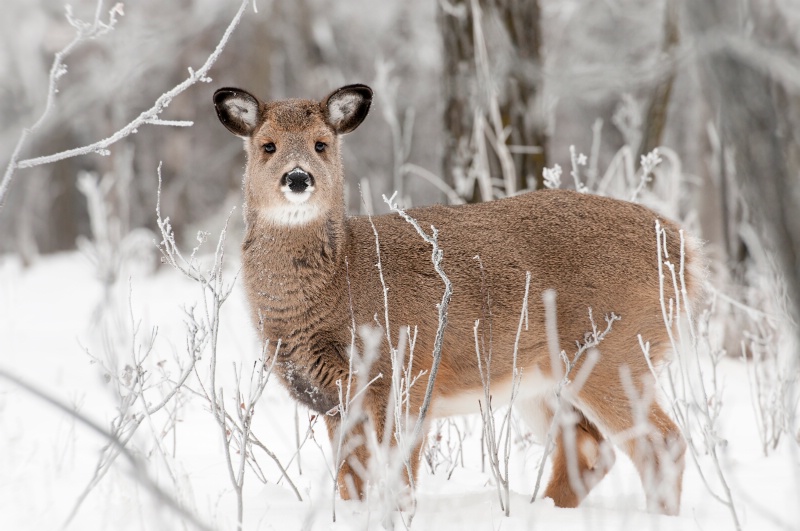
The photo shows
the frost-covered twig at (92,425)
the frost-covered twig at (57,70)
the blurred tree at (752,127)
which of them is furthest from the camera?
the frost-covered twig at (57,70)

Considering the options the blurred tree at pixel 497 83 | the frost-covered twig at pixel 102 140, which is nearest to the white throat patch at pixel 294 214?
the frost-covered twig at pixel 102 140

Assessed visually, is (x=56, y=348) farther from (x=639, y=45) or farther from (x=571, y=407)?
(x=639, y=45)

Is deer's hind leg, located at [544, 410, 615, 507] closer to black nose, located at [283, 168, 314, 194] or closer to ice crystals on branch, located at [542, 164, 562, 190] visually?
ice crystals on branch, located at [542, 164, 562, 190]

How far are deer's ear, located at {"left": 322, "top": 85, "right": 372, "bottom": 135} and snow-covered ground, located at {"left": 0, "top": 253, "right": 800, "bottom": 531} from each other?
3.96 ft

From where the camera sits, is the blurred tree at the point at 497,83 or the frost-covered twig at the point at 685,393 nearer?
the frost-covered twig at the point at 685,393

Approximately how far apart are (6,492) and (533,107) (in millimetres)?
5194

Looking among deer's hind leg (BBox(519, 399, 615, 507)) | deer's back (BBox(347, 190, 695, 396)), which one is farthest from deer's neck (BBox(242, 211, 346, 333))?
deer's hind leg (BBox(519, 399, 615, 507))

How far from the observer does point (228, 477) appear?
5.27m

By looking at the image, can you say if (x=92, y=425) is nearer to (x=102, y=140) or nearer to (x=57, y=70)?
(x=102, y=140)

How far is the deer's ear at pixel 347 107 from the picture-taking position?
5121mm

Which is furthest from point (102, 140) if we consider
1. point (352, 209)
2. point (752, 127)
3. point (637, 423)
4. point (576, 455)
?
point (352, 209)

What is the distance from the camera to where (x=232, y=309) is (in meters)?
11.0

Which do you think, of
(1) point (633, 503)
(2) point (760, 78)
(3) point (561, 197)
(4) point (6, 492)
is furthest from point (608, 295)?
(4) point (6, 492)

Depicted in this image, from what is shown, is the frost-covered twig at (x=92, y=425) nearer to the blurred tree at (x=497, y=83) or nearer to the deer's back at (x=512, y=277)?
the deer's back at (x=512, y=277)
